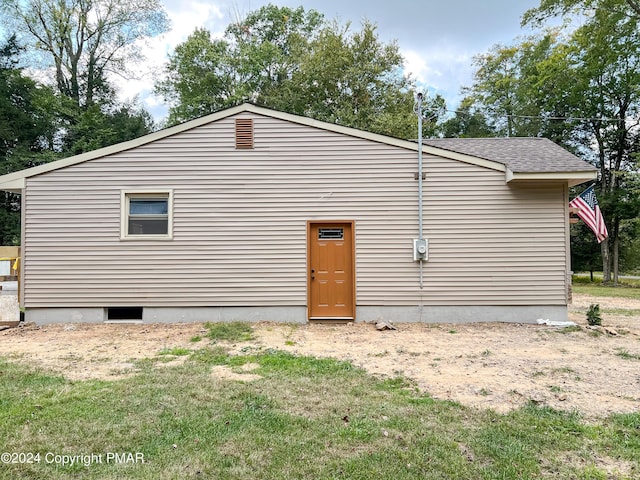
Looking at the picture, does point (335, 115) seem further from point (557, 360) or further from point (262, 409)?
point (262, 409)

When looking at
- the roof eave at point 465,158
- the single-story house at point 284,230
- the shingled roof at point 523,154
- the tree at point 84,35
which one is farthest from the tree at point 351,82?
the single-story house at point 284,230

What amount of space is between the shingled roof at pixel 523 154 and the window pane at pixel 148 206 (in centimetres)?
580

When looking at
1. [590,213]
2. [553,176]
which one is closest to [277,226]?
[553,176]

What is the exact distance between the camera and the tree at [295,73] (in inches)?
830

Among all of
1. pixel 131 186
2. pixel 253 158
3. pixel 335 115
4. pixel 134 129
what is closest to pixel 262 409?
pixel 253 158

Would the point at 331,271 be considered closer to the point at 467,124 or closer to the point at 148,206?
the point at 148,206

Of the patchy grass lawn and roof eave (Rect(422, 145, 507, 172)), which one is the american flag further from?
the patchy grass lawn

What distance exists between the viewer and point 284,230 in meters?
7.42

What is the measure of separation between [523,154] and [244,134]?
5914 millimetres

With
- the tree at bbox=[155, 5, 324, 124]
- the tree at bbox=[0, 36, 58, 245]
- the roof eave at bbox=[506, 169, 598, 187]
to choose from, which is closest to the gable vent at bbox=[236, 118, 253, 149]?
the roof eave at bbox=[506, 169, 598, 187]

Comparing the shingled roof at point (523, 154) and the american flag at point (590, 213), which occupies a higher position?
the shingled roof at point (523, 154)

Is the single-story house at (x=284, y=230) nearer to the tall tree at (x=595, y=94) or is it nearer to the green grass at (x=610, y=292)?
the green grass at (x=610, y=292)

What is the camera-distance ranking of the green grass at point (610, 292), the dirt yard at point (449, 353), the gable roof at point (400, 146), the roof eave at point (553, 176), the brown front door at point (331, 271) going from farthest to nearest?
the green grass at point (610, 292), the brown front door at point (331, 271), the gable roof at point (400, 146), the roof eave at point (553, 176), the dirt yard at point (449, 353)

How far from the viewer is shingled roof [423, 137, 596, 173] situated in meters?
6.96
